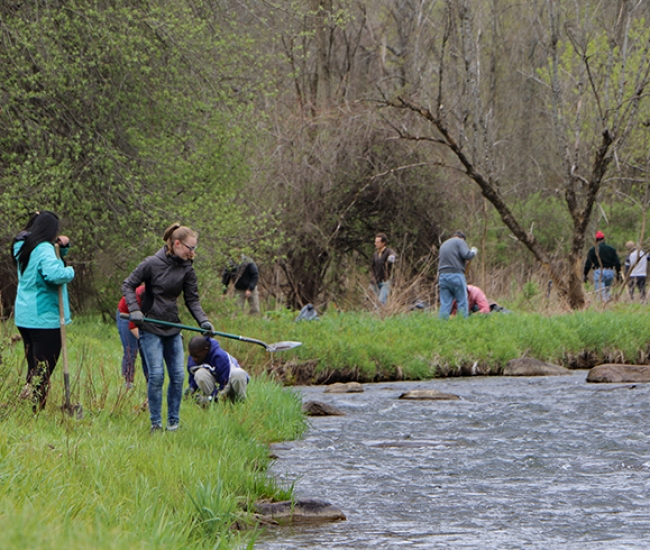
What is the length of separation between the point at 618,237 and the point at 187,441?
27.3 m

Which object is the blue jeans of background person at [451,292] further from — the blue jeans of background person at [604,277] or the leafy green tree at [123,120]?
the blue jeans of background person at [604,277]

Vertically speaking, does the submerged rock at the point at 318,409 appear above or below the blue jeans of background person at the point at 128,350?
below

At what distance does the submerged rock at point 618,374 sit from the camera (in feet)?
49.1

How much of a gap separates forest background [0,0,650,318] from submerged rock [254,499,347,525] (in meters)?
8.64

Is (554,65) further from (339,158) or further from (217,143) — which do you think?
(217,143)

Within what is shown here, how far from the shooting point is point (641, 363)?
17812 millimetres

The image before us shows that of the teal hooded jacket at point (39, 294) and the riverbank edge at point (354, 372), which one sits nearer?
the teal hooded jacket at point (39, 294)

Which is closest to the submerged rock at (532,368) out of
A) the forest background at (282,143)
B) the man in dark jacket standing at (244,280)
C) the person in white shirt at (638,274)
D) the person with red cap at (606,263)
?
the forest background at (282,143)

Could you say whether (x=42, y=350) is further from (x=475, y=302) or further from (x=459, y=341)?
(x=475, y=302)

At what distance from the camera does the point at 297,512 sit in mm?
6770

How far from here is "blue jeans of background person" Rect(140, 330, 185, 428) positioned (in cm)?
834

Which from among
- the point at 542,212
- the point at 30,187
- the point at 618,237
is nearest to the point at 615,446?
the point at 30,187

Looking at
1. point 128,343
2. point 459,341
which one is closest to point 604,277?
point 459,341

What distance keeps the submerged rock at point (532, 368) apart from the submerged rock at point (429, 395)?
306 cm
